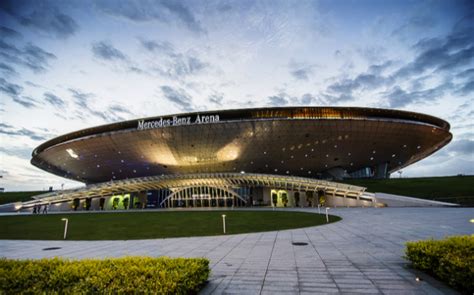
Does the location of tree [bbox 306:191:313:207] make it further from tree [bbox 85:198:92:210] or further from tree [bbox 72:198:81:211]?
tree [bbox 72:198:81:211]

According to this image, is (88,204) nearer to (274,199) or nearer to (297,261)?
(274,199)

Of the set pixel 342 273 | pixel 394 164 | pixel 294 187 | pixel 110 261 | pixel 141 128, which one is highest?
pixel 141 128

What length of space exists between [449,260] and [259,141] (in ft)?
181

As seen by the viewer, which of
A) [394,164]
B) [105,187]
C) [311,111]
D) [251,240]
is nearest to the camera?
[251,240]

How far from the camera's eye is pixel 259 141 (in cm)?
6047

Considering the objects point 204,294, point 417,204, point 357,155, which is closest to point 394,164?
point 357,155

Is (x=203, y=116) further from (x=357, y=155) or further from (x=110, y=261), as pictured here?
(x=110, y=261)

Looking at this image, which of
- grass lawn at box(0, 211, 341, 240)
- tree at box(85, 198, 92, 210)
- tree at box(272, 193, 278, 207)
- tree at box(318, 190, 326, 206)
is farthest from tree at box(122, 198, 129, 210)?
tree at box(318, 190, 326, 206)

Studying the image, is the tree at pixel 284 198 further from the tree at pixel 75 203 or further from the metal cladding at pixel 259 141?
the tree at pixel 75 203

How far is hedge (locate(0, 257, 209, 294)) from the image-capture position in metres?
4.33

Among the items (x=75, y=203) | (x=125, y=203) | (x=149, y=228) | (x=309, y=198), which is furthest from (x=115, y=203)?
(x=149, y=228)

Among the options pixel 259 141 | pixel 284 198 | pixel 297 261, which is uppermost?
pixel 259 141

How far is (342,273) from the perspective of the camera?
676 centimetres

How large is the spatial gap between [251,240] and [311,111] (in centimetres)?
5112
